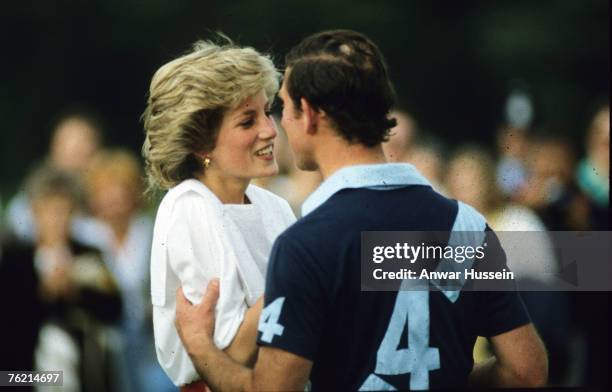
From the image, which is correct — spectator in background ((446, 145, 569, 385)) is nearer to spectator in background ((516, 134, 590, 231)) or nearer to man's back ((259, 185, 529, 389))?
spectator in background ((516, 134, 590, 231))

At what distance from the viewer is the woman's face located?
2.55 meters

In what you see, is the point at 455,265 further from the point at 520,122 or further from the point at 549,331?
the point at 520,122

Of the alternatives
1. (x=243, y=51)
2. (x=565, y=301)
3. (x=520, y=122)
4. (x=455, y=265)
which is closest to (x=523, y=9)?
(x=520, y=122)

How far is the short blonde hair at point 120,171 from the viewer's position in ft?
11.1

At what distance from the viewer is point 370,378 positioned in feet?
7.06

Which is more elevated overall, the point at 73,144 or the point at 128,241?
the point at 73,144

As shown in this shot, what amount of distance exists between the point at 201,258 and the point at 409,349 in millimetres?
518

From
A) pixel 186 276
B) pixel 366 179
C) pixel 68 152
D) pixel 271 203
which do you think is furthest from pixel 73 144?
pixel 366 179

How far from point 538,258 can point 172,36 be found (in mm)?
1242

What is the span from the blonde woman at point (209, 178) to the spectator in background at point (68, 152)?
1.00 metres

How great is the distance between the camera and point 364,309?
212 cm

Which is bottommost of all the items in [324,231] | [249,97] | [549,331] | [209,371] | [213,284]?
[549,331]

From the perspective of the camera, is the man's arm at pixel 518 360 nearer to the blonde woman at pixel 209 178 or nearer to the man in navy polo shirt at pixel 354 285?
the man in navy polo shirt at pixel 354 285

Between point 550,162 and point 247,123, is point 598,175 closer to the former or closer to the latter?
point 550,162
